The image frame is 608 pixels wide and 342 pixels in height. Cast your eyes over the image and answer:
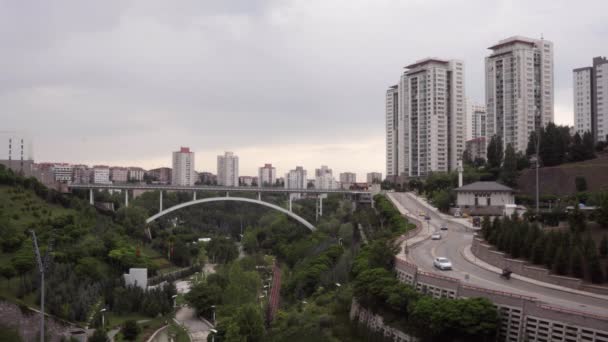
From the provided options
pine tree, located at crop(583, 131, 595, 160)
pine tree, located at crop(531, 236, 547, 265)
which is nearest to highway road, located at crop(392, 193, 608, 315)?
pine tree, located at crop(531, 236, 547, 265)

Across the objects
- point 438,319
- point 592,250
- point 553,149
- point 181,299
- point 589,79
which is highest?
point 589,79

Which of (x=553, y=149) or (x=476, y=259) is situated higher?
(x=553, y=149)

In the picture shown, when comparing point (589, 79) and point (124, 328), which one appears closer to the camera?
point (124, 328)

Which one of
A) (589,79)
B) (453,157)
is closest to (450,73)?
A: (453,157)

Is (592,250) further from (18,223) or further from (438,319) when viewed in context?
(18,223)

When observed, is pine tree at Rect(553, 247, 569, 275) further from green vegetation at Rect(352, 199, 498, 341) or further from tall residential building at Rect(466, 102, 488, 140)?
tall residential building at Rect(466, 102, 488, 140)

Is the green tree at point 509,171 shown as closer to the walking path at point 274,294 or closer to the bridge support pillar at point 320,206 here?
the bridge support pillar at point 320,206

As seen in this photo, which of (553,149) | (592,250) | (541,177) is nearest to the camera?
(592,250)
